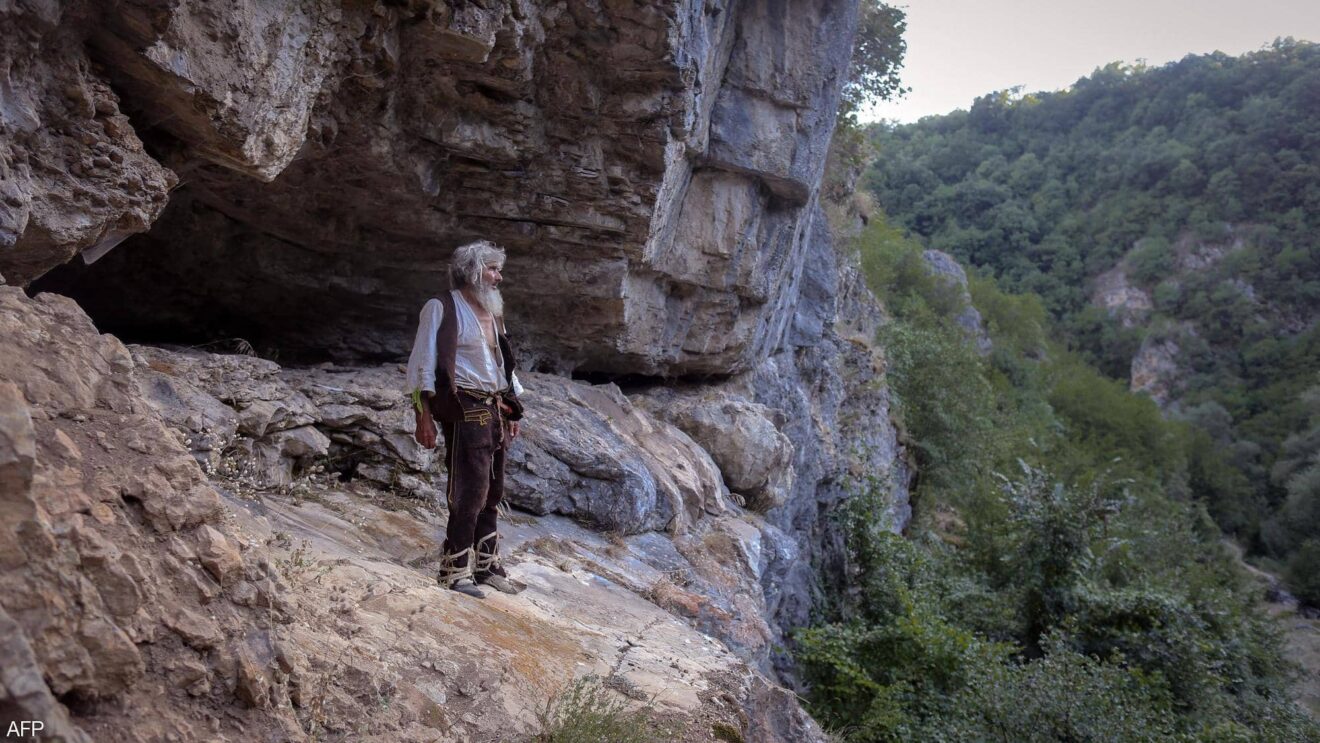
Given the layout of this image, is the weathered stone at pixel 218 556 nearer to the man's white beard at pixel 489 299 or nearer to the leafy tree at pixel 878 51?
the man's white beard at pixel 489 299

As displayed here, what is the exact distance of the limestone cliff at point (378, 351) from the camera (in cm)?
202

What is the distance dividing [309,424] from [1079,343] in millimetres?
44574

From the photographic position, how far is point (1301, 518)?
28188 millimetres

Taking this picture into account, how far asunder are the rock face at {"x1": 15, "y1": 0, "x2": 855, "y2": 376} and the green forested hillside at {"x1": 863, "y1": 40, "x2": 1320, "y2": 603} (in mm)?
24950

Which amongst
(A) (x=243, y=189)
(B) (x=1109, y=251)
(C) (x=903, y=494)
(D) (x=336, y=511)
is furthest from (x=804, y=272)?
(B) (x=1109, y=251)

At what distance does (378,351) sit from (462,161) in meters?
2.00

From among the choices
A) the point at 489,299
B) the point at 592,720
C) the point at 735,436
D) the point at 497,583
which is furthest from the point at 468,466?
the point at 735,436

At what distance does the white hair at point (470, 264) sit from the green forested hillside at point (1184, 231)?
2942cm

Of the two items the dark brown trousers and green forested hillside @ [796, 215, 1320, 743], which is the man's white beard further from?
green forested hillside @ [796, 215, 1320, 743]

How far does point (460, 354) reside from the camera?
3715 millimetres

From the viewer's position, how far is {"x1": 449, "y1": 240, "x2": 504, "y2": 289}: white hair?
3805 mm

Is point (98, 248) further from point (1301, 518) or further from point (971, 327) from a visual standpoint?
point (1301, 518)

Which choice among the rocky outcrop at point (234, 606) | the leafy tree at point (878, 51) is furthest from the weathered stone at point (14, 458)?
the leafy tree at point (878, 51)

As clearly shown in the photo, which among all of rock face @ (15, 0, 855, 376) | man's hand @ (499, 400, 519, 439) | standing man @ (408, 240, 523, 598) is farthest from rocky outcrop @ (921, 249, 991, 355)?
standing man @ (408, 240, 523, 598)
